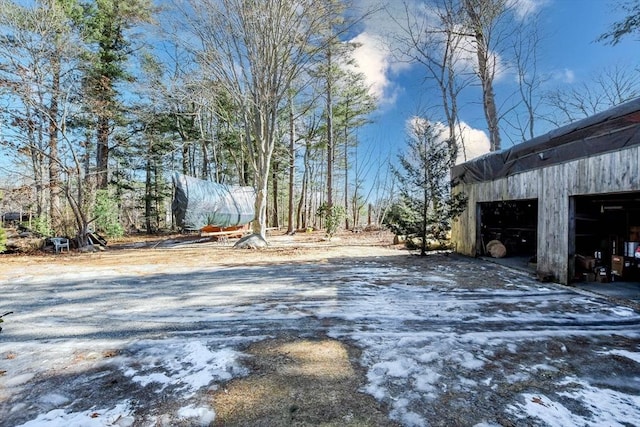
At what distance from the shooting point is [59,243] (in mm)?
8984

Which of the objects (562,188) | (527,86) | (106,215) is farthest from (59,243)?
(527,86)

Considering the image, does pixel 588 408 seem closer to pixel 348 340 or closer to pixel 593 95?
pixel 348 340

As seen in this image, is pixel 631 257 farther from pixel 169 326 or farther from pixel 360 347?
pixel 169 326

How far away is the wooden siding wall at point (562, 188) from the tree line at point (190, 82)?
215cm

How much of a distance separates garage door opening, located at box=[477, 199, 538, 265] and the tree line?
1.88 meters

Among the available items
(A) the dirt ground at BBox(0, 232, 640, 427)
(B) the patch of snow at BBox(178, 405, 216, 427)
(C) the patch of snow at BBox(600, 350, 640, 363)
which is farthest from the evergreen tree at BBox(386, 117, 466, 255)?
(B) the patch of snow at BBox(178, 405, 216, 427)

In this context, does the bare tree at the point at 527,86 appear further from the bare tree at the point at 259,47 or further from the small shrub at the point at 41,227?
the small shrub at the point at 41,227

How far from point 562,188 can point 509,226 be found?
333 cm

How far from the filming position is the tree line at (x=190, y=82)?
8.82 m

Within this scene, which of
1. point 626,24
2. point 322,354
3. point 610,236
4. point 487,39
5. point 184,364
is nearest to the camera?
point 184,364

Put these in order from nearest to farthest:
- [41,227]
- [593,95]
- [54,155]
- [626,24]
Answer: [626,24] → [54,155] → [41,227] → [593,95]

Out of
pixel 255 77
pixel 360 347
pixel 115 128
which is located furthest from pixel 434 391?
pixel 115 128

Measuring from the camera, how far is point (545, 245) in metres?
5.16

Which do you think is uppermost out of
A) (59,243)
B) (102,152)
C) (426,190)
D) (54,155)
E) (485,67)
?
(485,67)
